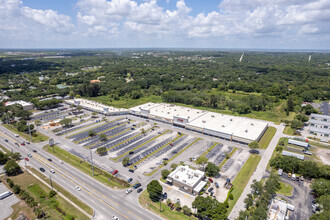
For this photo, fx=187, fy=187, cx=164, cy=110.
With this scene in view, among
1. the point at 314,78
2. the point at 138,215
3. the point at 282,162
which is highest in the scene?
the point at 314,78

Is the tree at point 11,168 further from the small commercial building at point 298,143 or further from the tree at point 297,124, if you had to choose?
the tree at point 297,124

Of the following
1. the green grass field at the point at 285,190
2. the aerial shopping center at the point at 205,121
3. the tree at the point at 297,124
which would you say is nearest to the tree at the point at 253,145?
the aerial shopping center at the point at 205,121

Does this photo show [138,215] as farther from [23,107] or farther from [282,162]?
[23,107]

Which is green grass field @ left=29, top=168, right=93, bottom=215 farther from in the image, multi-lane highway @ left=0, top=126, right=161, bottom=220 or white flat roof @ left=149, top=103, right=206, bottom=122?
white flat roof @ left=149, top=103, right=206, bottom=122

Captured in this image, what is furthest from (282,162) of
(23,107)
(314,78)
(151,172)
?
(314,78)

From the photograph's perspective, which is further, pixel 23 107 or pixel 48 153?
pixel 23 107

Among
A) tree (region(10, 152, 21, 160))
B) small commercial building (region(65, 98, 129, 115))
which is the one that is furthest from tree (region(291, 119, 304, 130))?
tree (region(10, 152, 21, 160))
